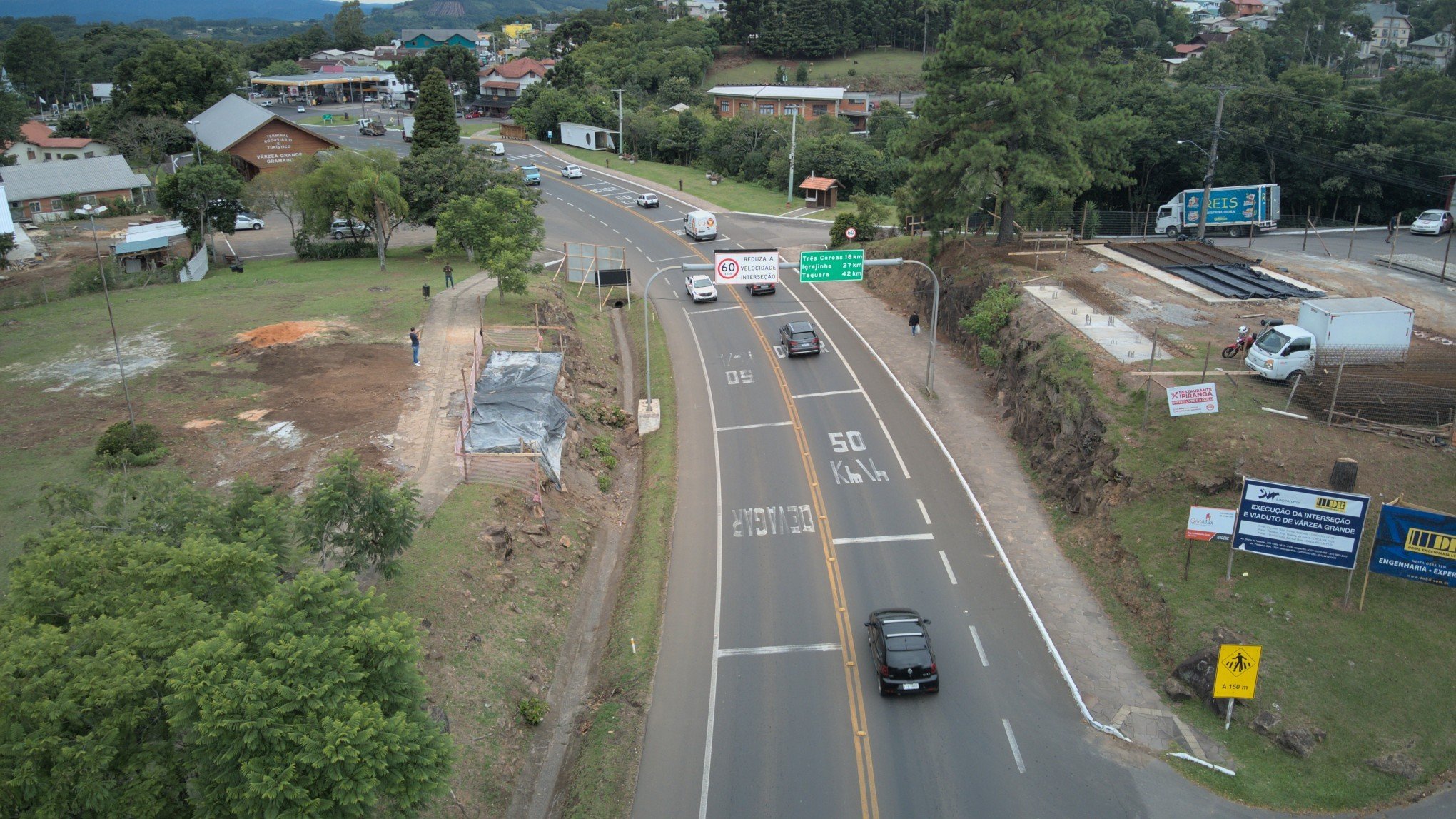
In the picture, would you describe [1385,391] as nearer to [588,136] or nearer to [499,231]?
[499,231]

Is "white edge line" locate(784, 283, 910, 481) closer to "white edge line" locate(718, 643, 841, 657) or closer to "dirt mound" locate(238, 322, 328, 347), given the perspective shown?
"white edge line" locate(718, 643, 841, 657)

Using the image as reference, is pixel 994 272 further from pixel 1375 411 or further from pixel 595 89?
pixel 595 89

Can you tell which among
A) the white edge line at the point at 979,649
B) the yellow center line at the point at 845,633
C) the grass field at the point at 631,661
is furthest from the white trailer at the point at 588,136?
the white edge line at the point at 979,649

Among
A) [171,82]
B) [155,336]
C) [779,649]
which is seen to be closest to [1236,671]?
[779,649]

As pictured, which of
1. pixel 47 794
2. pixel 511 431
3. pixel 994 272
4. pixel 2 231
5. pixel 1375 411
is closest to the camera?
pixel 47 794

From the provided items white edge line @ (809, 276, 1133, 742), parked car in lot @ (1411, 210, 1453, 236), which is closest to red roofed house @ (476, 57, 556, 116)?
white edge line @ (809, 276, 1133, 742)

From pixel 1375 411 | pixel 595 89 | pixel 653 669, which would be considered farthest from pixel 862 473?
pixel 595 89
